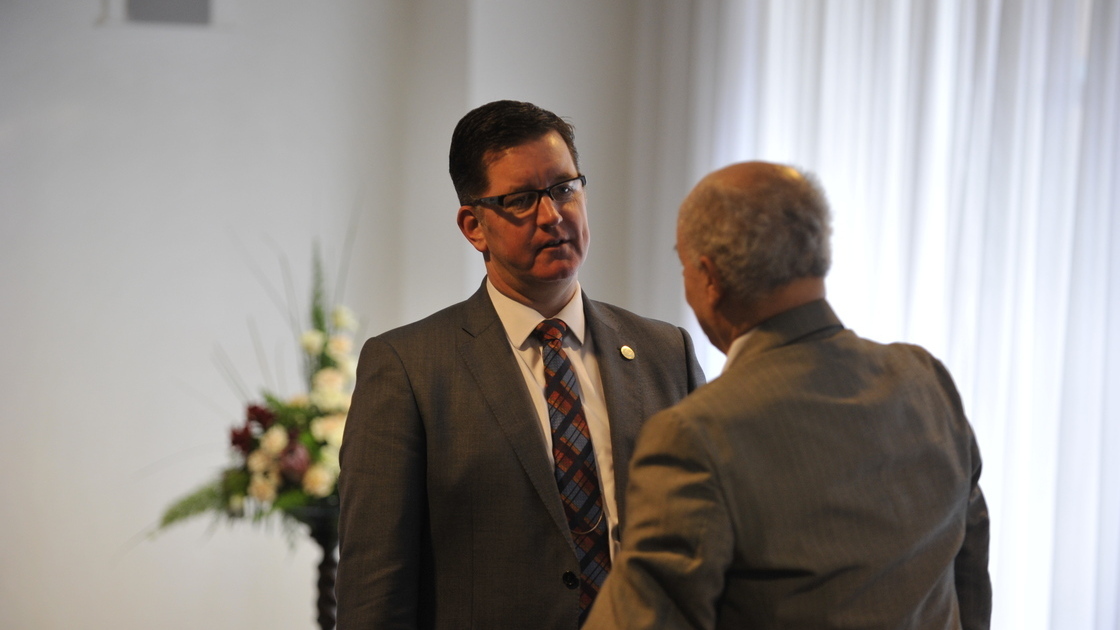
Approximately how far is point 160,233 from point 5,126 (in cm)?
65

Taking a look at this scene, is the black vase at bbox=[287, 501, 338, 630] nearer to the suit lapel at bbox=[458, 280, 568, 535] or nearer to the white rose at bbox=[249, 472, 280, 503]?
the white rose at bbox=[249, 472, 280, 503]

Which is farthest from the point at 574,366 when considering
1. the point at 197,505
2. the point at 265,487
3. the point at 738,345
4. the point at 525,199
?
the point at 197,505

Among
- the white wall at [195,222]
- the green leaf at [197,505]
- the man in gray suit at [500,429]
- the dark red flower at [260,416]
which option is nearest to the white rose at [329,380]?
the dark red flower at [260,416]

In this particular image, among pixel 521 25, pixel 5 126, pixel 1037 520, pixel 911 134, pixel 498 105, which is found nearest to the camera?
pixel 498 105

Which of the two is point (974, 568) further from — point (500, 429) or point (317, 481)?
point (317, 481)

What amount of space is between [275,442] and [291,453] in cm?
6

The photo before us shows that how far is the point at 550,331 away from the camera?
1.80m

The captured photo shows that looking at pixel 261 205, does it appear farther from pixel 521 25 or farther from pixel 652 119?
pixel 652 119

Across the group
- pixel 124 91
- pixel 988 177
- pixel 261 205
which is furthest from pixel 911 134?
pixel 124 91

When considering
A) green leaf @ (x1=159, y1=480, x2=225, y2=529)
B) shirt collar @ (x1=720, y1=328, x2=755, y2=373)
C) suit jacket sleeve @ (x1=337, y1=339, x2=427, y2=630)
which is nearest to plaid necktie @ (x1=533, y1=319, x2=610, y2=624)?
suit jacket sleeve @ (x1=337, y1=339, x2=427, y2=630)

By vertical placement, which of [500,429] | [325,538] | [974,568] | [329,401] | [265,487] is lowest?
[325,538]

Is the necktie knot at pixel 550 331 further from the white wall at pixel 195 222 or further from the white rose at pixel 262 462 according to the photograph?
the white wall at pixel 195 222

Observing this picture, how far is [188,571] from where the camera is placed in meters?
3.92

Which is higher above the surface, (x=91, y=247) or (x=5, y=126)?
(x=5, y=126)
